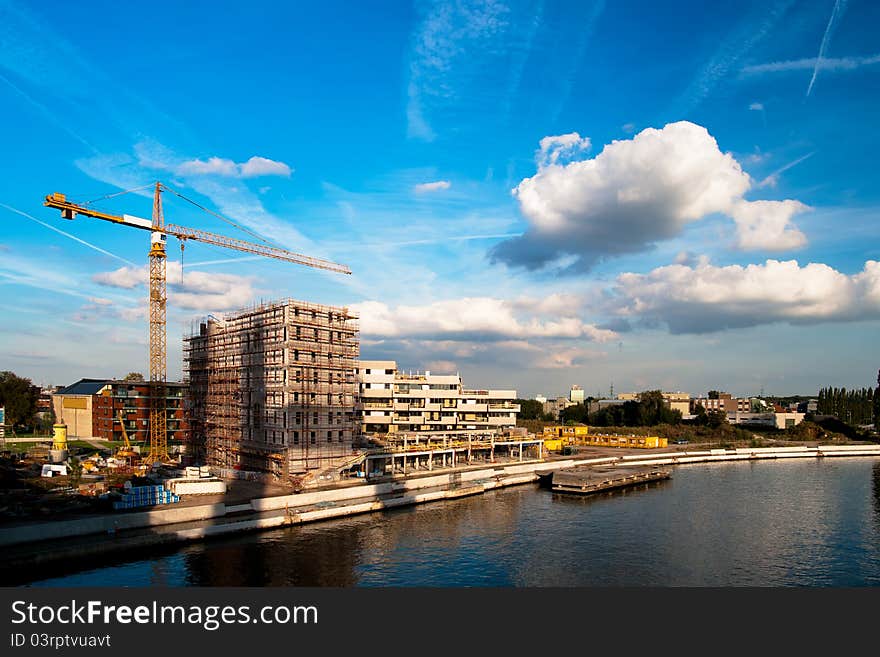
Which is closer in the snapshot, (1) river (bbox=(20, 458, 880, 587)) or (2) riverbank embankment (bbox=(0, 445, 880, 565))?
(1) river (bbox=(20, 458, 880, 587))

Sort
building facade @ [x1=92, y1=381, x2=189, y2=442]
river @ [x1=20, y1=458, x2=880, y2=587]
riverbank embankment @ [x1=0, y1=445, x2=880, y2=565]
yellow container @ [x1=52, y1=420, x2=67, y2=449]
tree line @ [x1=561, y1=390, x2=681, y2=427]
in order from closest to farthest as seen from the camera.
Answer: river @ [x1=20, y1=458, x2=880, y2=587] → riverbank embankment @ [x1=0, y1=445, x2=880, y2=565] → yellow container @ [x1=52, y1=420, x2=67, y2=449] → building facade @ [x1=92, y1=381, x2=189, y2=442] → tree line @ [x1=561, y1=390, x2=681, y2=427]

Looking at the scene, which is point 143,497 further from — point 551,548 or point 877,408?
point 877,408

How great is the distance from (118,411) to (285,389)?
67.2 meters

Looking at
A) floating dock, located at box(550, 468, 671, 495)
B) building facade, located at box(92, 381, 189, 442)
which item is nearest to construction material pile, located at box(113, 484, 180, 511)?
floating dock, located at box(550, 468, 671, 495)

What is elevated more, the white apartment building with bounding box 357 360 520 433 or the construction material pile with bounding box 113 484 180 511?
the white apartment building with bounding box 357 360 520 433

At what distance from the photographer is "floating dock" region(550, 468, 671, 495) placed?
257 ft

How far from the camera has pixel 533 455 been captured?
106375mm

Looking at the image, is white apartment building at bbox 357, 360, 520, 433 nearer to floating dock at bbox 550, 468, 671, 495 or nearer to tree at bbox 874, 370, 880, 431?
floating dock at bbox 550, 468, 671, 495

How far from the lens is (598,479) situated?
81.5 metres

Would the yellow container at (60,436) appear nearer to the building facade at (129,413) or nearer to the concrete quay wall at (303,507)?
the building facade at (129,413)

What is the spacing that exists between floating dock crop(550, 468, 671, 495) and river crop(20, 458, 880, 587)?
4494 mm

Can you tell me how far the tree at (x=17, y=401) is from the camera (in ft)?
408

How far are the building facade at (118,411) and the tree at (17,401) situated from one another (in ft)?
36.8

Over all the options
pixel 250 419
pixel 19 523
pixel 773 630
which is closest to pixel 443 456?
pixel 250 419
